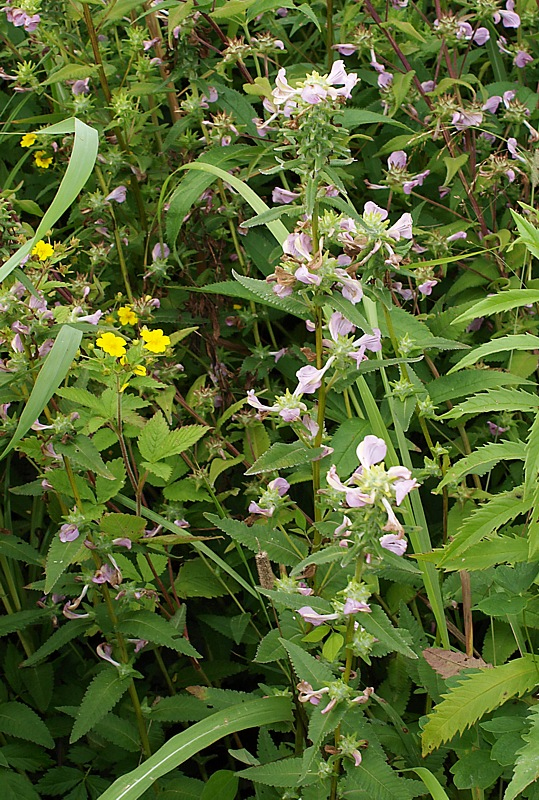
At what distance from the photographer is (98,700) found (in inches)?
60.1

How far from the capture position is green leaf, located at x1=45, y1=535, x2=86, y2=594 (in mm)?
1429

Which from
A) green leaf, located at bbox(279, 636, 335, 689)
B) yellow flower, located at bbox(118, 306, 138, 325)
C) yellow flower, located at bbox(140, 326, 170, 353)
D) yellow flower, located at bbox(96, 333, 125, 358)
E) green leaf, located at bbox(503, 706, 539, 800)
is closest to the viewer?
green leaf, located at bbox(503, 706, 539, 800)

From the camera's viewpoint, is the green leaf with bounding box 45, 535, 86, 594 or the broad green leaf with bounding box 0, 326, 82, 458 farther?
the green leaf with bounding box 45, 535, 86, 594

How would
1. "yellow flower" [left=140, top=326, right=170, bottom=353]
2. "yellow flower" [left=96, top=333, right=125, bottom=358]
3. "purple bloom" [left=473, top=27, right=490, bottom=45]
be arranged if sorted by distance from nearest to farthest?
"yellow flower" [left=96, top=333, right=125, bottom=358], "yellow flower" [left=140, top=326, right=170, bottom=353], "purple bloom" [left=473, top=27, right=490, bottom=45]

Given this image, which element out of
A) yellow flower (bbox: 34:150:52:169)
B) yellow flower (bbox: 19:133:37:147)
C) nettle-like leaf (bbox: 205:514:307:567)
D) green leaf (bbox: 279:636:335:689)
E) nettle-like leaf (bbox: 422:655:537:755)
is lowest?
nettle-like leaf (bbox: 422:655:537:755)

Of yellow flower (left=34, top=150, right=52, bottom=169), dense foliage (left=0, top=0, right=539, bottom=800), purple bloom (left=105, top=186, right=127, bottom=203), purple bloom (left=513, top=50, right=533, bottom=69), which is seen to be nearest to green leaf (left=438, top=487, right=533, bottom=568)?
dense foliage (left=0, top=0, right=539, bottom=800)

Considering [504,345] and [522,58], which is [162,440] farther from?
[522,58]

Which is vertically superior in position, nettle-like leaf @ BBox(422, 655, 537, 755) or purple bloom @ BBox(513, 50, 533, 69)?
purple bloom @ BBox(513, 50, 533, 69)

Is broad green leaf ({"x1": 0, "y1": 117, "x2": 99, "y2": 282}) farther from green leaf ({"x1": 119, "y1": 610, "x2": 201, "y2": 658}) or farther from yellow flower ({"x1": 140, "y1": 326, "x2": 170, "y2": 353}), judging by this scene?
green leaf ({"x1": 119, "y1": 610, "x2": 201, "y2": 658})

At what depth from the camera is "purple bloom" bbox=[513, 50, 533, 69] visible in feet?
7.29

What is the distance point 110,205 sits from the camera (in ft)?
6.97

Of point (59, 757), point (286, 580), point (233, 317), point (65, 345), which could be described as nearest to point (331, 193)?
point (65, 345)

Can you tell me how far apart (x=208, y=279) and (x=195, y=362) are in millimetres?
224

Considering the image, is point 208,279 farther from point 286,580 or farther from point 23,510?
point 286,580
